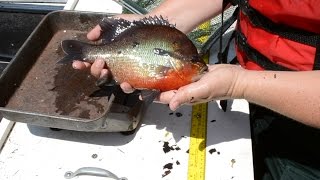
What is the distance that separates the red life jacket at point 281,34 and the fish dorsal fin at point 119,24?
1.23ft

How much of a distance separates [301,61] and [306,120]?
10.2 inches

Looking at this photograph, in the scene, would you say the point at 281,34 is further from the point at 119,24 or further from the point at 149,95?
the point at 119,24

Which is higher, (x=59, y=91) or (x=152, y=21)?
(x=152, y=21)

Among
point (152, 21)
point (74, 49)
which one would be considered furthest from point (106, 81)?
point (152, 21)

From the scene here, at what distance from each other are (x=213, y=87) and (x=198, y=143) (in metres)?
0.33

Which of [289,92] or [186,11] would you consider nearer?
[289,92]

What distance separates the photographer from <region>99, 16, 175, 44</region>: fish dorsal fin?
6.09 ft

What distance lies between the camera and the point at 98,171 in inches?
65.8

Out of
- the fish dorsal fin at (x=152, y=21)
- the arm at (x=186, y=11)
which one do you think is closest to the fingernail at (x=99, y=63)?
the fish dorsal fin at (x=152, y=21)

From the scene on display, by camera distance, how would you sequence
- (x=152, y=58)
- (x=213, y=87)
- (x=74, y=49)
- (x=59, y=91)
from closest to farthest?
(x=213, y=87) → (x=152, y=58) → (x=74, y=49) → (x=59, y=91)

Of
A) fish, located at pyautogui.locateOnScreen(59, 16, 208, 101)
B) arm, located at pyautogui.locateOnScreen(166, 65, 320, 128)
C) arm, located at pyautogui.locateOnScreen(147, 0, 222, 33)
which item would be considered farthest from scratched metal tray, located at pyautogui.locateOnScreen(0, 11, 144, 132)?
arm, located at pyautogui.locateOnScreen(147, 0, 222, 33)

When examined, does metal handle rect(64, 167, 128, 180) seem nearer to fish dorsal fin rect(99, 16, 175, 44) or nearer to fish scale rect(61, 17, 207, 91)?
fish scale rect(61, 17, 207, 91)

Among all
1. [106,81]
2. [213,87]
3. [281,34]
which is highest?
[281,34]

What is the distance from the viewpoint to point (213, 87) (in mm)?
1605
